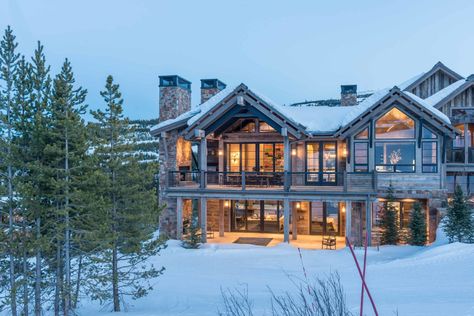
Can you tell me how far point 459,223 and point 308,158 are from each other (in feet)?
24.6

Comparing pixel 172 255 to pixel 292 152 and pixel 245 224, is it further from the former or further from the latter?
pixel 292 152

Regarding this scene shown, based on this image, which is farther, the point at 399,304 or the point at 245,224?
the point at 245,224

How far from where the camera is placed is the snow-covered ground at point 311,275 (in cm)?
1020

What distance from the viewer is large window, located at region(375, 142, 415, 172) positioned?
19.9 meters

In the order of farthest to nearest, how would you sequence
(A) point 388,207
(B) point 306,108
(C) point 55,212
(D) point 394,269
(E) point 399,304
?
1. (B) point 306,108
2. (A) point 388,207
3. (D) point 394,269
4. (C) point 55,212
5. (E) point 399,304

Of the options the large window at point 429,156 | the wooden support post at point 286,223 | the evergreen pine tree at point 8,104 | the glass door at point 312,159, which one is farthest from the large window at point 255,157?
the evergreen pine tree at point 8,104

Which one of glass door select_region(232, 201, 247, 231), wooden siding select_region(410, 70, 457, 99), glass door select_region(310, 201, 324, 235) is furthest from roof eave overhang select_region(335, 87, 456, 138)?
wooden siding select_region(410, 70, 457, 99)

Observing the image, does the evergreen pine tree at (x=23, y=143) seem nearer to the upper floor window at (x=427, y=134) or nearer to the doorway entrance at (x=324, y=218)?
the doorway entrance at (x=324, y=218)

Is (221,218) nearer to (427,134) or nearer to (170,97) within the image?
(170,97)

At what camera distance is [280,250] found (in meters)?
17.7

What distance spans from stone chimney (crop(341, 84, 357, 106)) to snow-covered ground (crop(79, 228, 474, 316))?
1021 cm

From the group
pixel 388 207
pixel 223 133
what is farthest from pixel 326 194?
pixel 223 133

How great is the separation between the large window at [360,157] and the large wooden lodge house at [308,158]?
46 mm

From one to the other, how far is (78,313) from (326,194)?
35.5 ft
